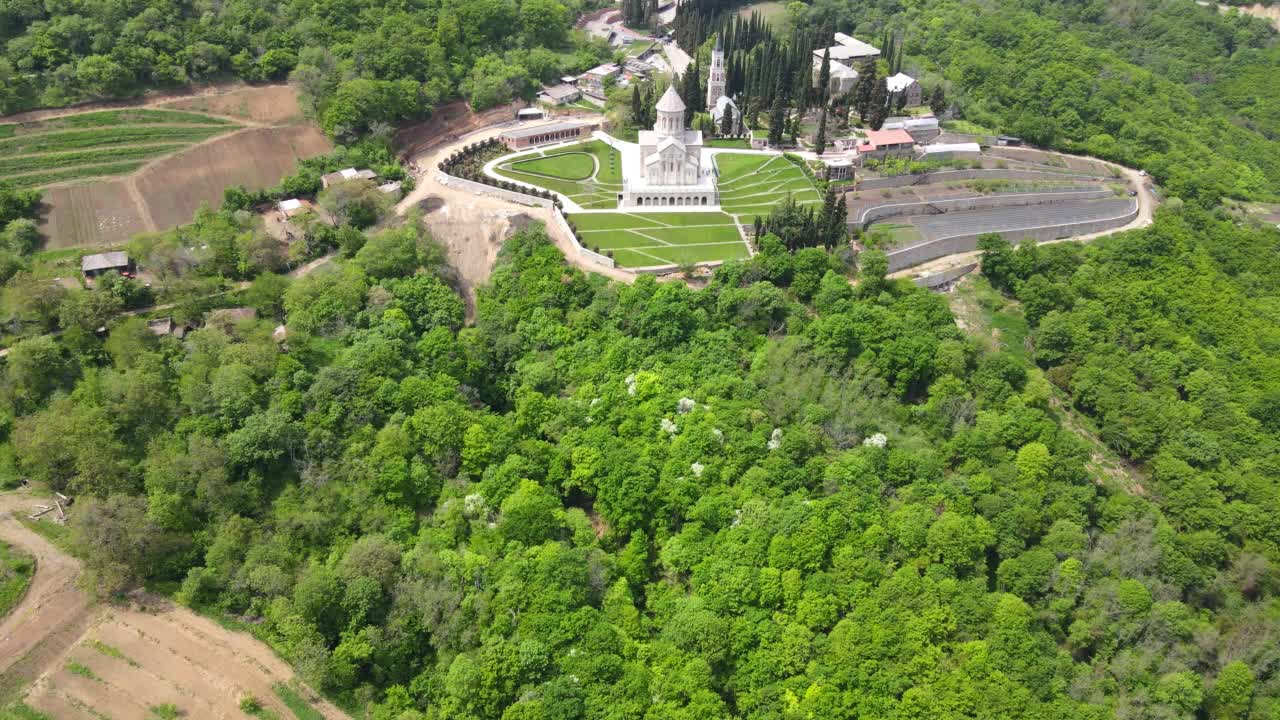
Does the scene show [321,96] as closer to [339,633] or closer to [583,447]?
[583,447]

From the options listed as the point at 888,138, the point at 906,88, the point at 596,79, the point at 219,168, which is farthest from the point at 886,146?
the point at 219,168

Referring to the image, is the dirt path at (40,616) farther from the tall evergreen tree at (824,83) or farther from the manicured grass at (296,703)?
the tall evergreen tree at (824,83)

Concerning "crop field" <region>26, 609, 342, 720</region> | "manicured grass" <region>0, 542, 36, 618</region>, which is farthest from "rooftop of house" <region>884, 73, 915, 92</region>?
"manicured grass" <region>0, 542, 36, 618</region>

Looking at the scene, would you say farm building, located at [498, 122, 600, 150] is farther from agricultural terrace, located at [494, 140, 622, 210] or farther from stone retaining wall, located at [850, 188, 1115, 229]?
stone retaining wall, located at [850, 188, 1115, 229]

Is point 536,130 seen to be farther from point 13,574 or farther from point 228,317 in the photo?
point 13,574

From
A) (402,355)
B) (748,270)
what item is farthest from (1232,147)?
(402,355)

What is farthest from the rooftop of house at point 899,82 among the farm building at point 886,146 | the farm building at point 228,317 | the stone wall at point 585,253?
the farm building at point 228,317

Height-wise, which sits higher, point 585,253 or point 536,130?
point 536,130
